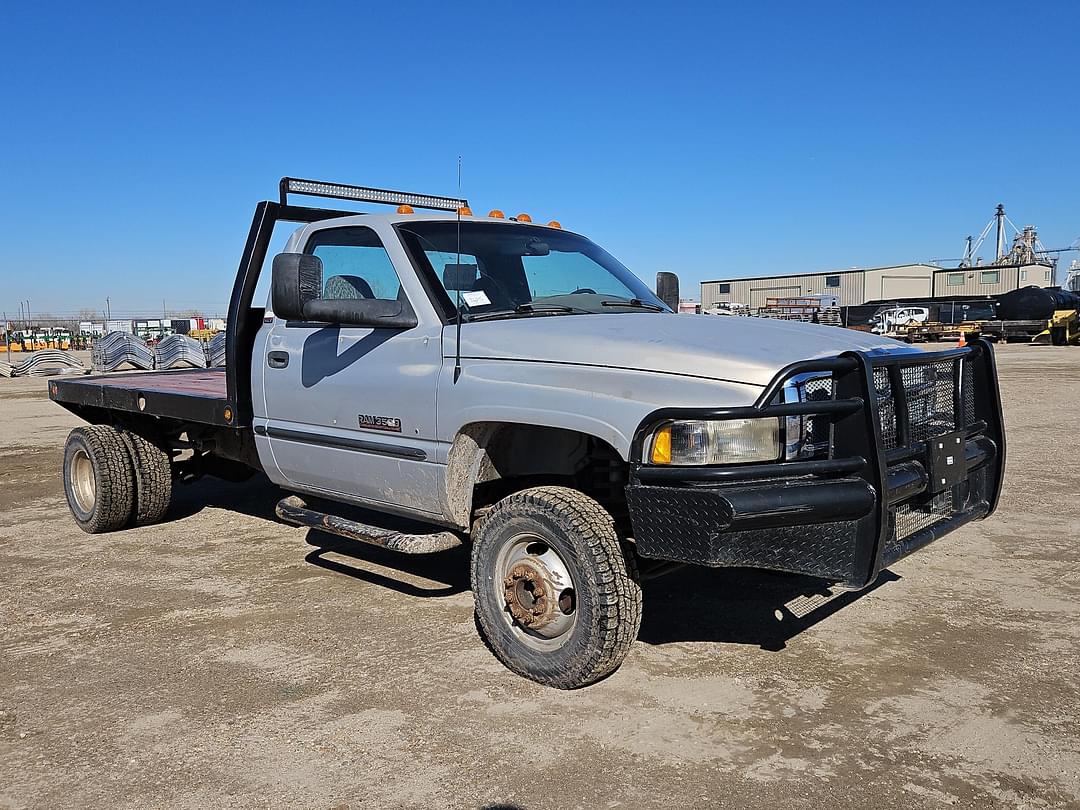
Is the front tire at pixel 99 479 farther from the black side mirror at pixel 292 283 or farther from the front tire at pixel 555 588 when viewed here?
the front tire at pixel 555 588

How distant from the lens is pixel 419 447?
4.34 meters

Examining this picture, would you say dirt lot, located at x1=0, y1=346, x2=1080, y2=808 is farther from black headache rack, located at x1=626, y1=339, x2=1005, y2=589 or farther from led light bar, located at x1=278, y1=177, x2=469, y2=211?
led light bar, located at x1=278, y1=177, x2=469, y2=211

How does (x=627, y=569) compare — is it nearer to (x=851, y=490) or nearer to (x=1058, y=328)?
(x=851, y=490)

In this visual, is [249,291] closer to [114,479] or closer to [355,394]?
[355,394]

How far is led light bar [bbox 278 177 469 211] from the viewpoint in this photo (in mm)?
5617

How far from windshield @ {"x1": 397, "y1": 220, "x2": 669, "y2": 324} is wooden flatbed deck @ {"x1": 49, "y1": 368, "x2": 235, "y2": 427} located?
1690 millimetres

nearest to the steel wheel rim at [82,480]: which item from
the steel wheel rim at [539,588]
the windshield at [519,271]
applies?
the windshield at [519,271]

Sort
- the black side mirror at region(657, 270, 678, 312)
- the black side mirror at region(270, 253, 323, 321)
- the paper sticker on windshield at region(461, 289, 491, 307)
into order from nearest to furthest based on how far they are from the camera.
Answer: the black side mirror at region(270, 253, 323, 321) < the paper sticker on windshield at region(461, 289, 491, 307) < the black side mirror at region(657, 270, 678, 312)

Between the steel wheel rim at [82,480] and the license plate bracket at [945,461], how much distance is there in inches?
228

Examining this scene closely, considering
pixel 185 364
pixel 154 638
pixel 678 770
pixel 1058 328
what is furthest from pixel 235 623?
pixel 1058 328

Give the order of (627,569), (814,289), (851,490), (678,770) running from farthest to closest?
(814,289)
(627,569)
(851,490)
(678,770)

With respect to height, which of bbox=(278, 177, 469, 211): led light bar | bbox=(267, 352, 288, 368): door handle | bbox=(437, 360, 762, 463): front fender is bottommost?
bbox=(437, 360, 762, 463): front fender

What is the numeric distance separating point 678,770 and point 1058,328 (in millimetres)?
41419

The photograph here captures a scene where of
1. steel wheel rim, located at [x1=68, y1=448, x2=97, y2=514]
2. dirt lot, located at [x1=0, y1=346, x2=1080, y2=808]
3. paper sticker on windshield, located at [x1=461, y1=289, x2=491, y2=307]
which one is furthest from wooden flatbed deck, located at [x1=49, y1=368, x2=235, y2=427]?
paper sticker on windshield, located at [x1=461, y1=289, x2=491, y2=307]
